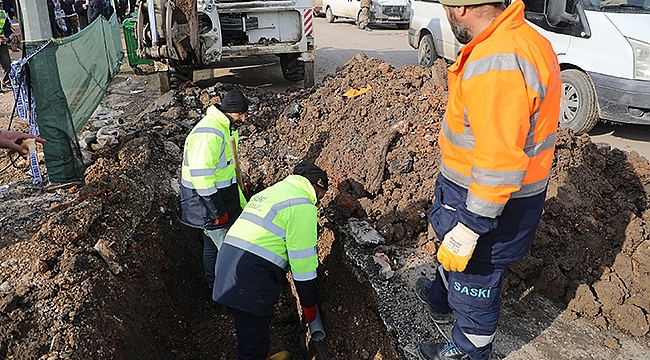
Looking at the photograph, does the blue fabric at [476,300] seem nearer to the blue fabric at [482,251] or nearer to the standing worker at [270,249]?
the blue fabric at [482,251]

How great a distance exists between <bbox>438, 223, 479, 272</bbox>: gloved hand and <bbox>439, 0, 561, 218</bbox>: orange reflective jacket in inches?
5.6

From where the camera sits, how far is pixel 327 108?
6.75 metres

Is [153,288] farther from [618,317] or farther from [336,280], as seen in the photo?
[618,317]

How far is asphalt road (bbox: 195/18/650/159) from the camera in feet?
23.6

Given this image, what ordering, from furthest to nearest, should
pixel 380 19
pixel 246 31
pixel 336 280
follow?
pixel 380 19, pixel 246 31, pixel 336 280

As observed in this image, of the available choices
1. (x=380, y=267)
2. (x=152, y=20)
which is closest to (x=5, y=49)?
(x=152, y=20)

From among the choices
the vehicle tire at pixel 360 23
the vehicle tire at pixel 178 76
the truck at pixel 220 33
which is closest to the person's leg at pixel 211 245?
the truck at pixel 220 33

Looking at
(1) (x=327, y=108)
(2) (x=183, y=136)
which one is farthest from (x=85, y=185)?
(1) (x=327, y=108)

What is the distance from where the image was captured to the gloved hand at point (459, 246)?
7.86ft

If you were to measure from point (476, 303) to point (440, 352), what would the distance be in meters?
0.50

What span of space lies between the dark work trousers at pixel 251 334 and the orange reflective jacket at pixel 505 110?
1.80 meters

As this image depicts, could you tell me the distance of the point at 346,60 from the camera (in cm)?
1248

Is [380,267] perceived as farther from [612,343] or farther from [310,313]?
[612,343]

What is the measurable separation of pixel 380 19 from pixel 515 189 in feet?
52.2
